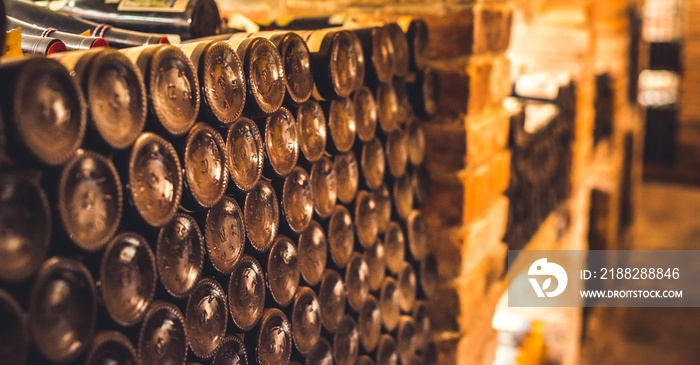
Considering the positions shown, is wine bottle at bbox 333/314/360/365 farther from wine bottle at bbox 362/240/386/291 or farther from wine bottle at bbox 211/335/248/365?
wine bottle at bbox 211/335/248/365

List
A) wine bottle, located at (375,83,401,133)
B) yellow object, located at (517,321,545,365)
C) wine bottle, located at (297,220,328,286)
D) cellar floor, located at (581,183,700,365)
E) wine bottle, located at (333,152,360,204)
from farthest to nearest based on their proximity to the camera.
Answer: cellar floor, located at (581,183,700,365), yellow object, located at (517,321,545,365), wine bottle, located at (375,83,401,133), wine bottle, located at (333,152,360,204), wine bottle, located at (297,220,328,286)

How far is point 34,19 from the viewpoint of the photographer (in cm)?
95

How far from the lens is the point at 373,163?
1051 mm

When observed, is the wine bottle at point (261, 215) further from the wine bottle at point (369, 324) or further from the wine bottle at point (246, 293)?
the wine bottle at point (369, 324)

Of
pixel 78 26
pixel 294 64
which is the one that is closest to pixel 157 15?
pixel 78 26

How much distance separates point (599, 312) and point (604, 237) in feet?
1.77

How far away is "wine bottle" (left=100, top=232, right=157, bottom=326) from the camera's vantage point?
521 mm

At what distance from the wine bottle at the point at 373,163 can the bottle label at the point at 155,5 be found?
0.40 m

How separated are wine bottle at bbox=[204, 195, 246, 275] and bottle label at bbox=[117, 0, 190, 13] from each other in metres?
0.46

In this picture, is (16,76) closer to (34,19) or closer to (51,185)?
(51,185)

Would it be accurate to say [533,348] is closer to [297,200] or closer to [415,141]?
[415,141]

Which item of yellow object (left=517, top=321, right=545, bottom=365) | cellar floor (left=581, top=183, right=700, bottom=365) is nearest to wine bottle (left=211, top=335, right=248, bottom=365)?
yellow object (left=517, top=321, right=545, bottom=365)

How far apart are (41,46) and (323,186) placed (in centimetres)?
43

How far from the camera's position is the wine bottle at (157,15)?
3.27 ft
